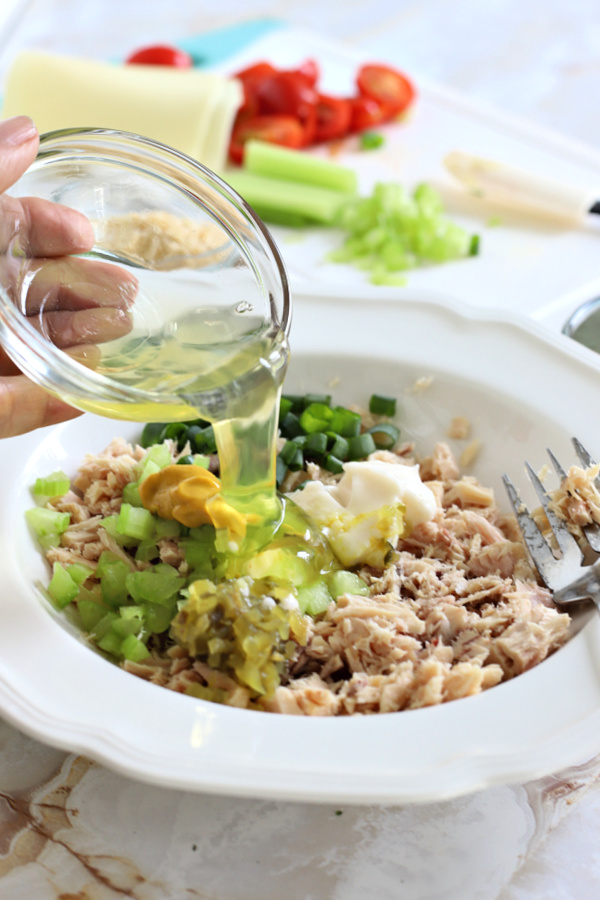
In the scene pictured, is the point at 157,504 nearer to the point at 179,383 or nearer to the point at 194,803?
the point at 179,383

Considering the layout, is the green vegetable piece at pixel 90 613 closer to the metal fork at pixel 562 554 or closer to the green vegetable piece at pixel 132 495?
the green vegetable piece at pixel 132 495

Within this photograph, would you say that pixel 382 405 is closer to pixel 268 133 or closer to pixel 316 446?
A: pixel 316 446

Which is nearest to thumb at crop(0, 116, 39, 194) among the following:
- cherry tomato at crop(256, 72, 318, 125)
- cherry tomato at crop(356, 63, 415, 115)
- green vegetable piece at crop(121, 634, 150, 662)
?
green vegetable piece at crop(121, 634, 150, 662)

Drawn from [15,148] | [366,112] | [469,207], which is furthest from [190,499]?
[366,112]

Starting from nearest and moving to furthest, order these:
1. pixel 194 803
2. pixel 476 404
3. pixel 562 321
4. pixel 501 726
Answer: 1. pixel 501 726
2. pixel 194 803
3. pixel 476 404
4. pixel 562 321

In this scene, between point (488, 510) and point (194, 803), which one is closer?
point (194, 803)

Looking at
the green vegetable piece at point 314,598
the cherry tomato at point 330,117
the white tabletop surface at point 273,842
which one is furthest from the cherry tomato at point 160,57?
the white tabletop surface at point 273,842

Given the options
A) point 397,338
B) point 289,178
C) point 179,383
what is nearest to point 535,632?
point 179,383
